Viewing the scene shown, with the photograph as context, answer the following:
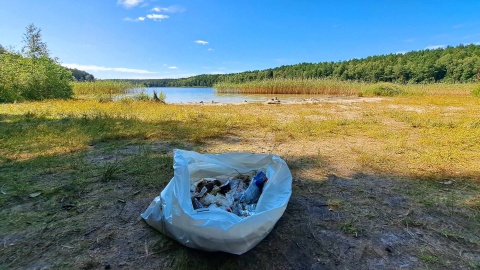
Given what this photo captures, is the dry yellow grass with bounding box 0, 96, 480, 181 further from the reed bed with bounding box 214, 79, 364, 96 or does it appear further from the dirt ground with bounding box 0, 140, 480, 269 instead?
the reed bed with bounding box 214, 79, 364, 96

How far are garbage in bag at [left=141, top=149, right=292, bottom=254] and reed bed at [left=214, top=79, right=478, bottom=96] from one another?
20.7 metres

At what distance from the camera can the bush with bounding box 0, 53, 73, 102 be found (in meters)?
11.0

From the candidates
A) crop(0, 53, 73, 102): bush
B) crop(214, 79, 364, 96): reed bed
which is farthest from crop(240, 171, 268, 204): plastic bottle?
crop(214, 79, 364, 96): reed bed

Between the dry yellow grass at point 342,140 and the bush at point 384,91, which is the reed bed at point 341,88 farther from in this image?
the dry yellow grass at point 342,140

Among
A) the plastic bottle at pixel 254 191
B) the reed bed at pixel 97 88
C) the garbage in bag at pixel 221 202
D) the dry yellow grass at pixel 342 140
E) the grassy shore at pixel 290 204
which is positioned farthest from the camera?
the reed bed at pixel 97 88

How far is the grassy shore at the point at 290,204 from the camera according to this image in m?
1.49

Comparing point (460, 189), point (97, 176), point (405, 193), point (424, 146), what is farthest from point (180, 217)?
point (424, 146)

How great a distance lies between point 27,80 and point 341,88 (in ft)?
74.3

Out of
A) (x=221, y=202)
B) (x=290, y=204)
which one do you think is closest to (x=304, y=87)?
(x=290, y=204)

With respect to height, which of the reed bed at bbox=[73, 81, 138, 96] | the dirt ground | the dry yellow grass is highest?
the reed bed at bbox=[73, 81, 138, 96]

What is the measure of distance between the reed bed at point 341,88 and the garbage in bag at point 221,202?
20.7 meters

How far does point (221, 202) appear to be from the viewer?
183cm

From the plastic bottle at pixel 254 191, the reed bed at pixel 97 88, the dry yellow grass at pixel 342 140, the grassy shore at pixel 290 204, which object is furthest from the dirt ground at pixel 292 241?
the reed bed at pixel 97 88

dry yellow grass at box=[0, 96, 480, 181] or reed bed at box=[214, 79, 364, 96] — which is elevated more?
reed bed at box=[214, 79, 364, 96]
